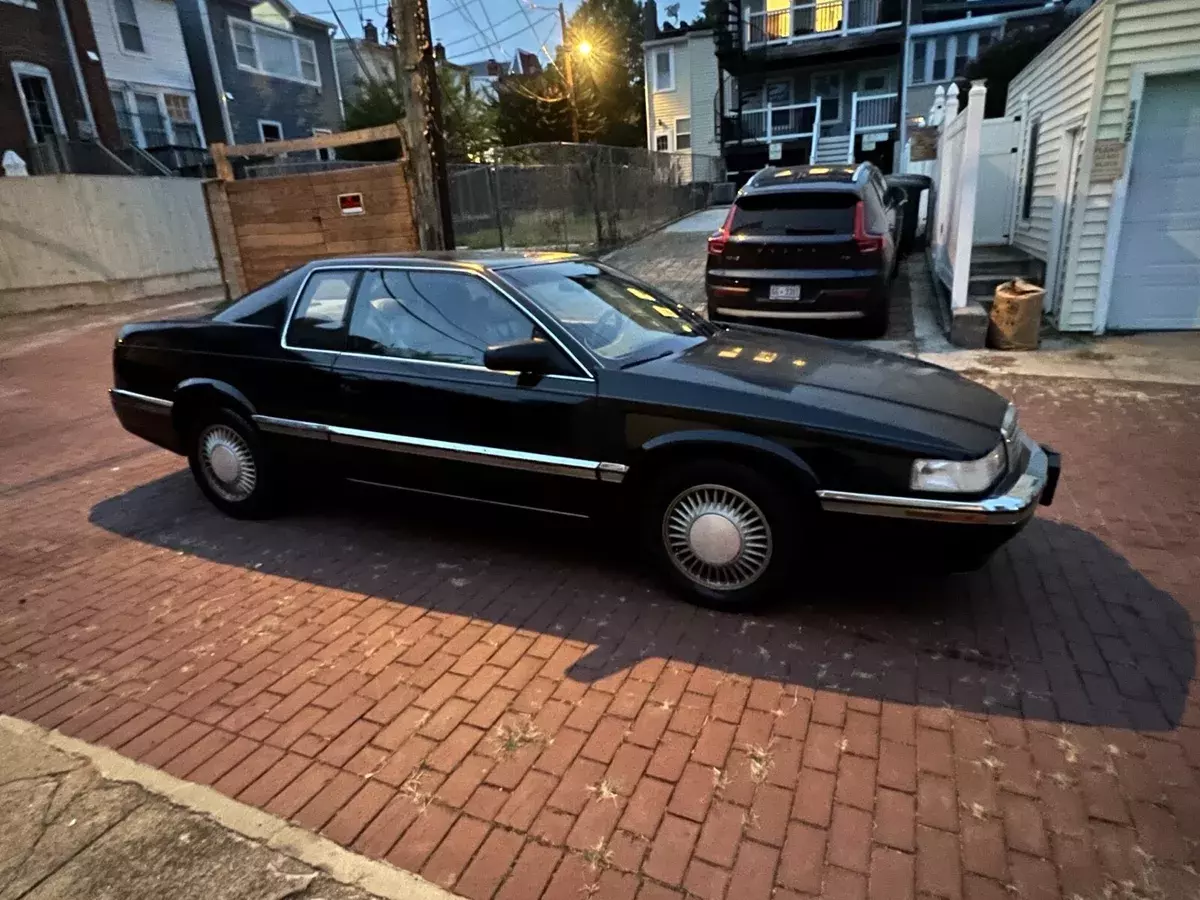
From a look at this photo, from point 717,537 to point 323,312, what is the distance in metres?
2.60

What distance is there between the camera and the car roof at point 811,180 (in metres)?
8.20

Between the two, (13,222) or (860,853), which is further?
(13,222)

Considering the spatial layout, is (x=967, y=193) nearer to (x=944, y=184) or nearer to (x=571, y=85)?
(x=944, y=184)

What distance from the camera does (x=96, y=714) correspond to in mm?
3027

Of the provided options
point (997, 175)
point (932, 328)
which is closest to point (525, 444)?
point (932, 328)

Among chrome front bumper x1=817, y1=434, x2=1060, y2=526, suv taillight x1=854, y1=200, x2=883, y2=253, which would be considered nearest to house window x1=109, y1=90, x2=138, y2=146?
suv taillight x1=854, y1=200, x2=883, y2=253

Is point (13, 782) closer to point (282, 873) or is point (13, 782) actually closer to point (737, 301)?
point (282, 873)

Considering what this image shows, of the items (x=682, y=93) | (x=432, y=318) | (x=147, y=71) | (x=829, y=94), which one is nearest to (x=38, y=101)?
(x=147, y=71)

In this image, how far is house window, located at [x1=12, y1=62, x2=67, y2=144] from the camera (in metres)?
17.7

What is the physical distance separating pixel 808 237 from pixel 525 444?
5.53 metres

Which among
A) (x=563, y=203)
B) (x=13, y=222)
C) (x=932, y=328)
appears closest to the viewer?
(x=932, y=328)

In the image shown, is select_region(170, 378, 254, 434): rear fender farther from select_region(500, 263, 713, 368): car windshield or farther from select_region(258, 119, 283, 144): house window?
select_region(258, 119, 283, 144): house window

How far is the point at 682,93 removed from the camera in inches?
1216

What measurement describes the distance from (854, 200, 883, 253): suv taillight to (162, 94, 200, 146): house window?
21968 mm
